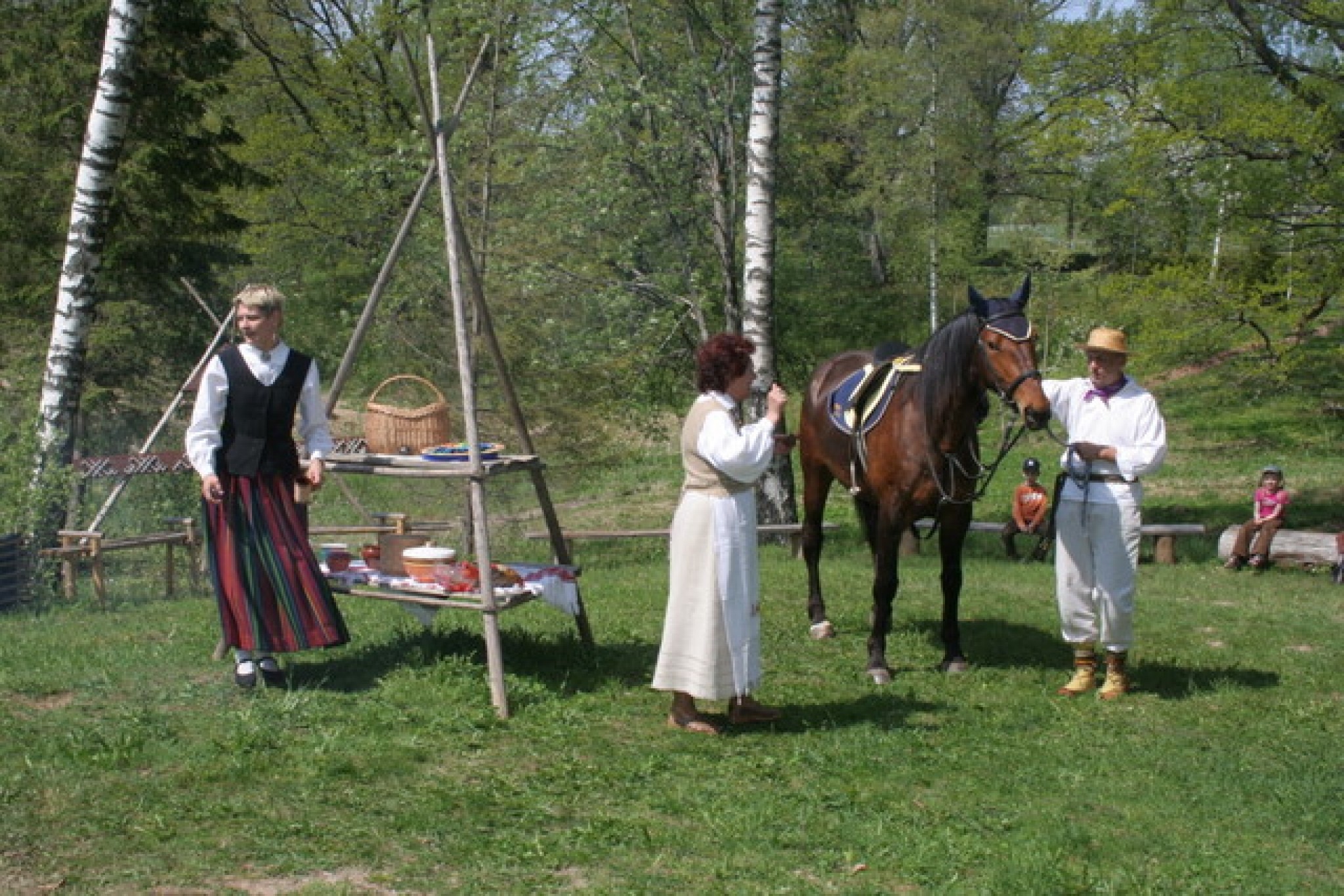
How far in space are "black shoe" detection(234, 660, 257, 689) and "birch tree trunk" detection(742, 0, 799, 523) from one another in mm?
7443

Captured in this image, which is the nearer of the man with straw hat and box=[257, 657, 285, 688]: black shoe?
box=[257, 657, 285, 688]: black shoe

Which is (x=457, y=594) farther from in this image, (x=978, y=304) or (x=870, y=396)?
(x=978, y=304)

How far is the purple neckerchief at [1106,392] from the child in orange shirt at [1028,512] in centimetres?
791

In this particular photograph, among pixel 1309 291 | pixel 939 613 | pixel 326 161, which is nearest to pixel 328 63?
pixel 326 161

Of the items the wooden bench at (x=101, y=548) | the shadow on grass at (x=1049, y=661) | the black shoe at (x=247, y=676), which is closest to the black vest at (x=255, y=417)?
the black shoe at (x=247, y=676)

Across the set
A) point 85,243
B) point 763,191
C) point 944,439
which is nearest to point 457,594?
point 944,439

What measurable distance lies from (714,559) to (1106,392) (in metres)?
2.56

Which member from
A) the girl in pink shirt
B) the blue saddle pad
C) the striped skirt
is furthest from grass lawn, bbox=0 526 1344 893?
the girl in pink shirt

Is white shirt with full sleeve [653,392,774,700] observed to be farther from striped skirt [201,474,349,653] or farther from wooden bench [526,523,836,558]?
wooden bench [526,523,836,558]

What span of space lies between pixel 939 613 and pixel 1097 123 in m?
A: 9.99

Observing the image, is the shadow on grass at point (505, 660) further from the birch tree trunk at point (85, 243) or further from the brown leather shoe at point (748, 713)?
the birch tree trunk at point (85, 243)

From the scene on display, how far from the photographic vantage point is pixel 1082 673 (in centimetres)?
732

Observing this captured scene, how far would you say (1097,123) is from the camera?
56.2 feet

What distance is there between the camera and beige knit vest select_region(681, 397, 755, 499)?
5996 millimetres
